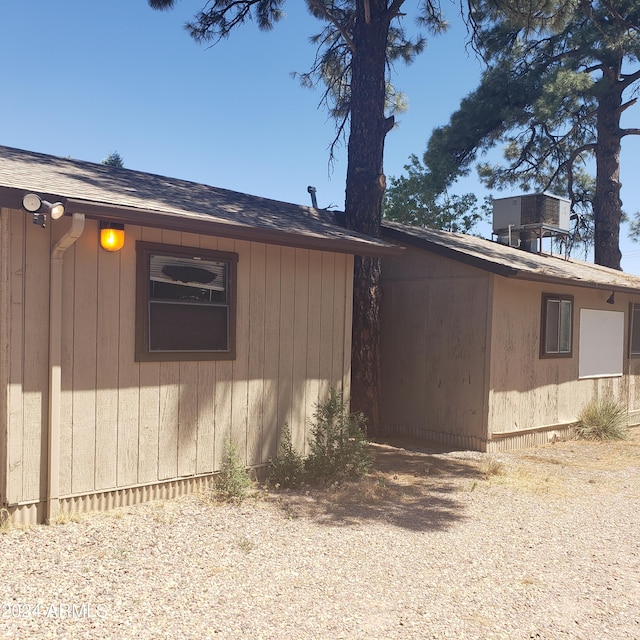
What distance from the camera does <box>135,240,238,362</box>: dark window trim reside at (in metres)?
5.38

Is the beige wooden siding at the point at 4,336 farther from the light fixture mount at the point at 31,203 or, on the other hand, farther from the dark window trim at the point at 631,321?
the dark window trim at the point at 631,321

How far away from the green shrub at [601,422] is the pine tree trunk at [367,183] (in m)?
3.54

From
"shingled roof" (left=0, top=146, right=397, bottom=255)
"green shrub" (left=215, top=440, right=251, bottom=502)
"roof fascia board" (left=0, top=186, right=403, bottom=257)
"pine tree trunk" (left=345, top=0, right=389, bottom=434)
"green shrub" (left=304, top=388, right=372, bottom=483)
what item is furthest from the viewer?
"pine tree trunk" (left=345, top=0, right=389, bottom=434)

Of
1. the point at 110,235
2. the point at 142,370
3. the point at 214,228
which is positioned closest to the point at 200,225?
the point at 214,228

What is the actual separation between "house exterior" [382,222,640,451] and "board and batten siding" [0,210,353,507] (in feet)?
7.24

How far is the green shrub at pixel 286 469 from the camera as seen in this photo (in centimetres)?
621

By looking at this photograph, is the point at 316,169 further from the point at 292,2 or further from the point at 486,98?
the point at 486,98

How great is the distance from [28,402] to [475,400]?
5.75 meters

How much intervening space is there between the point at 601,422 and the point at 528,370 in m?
1.98

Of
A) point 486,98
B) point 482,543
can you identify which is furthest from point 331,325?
point 486,98

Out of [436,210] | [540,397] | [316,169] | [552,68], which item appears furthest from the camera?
[436,210]

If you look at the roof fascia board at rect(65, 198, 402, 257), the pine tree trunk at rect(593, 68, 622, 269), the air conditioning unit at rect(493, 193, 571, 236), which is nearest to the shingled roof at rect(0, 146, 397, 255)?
the roof fascia board at rect(65, 198, 402, 257)

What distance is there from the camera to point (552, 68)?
16062 millimetres

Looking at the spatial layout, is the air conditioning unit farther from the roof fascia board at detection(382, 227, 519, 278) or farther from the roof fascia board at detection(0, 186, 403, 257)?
the roof fascia board at detection(0, 186, 403, 257)
